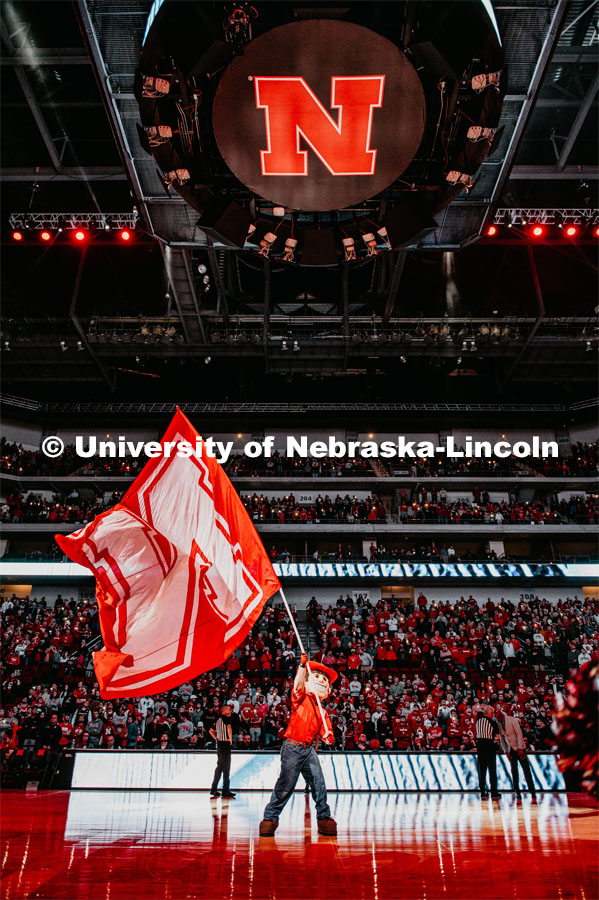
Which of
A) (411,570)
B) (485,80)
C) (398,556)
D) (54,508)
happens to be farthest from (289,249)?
(54,508)

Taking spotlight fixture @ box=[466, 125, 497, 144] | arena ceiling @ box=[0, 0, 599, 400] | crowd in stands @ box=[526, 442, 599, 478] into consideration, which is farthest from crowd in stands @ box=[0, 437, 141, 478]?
spotlight fixture @ box=[466, 125, 497, 144]

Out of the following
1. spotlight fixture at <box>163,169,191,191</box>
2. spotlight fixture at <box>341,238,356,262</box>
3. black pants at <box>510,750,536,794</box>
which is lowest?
black pants at <box>510,750,536,794</box>

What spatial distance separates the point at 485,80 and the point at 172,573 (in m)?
8.60

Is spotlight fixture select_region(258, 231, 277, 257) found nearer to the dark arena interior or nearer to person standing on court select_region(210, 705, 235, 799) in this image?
the dark arena interior

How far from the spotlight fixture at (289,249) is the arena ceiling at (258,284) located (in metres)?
2.39

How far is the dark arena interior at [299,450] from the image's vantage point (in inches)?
279

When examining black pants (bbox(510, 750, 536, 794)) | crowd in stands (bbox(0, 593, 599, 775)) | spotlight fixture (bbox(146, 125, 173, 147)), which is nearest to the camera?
spotlight fixture (bbox(146, 125, 173, 147))

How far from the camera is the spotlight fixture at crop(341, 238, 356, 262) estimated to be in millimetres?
11781

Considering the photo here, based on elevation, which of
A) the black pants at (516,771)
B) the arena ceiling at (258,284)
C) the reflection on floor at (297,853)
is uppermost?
the arena ceiling at (258,284)

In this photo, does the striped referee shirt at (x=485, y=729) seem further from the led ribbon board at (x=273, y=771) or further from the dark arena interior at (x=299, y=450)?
the led ribbon board at (x=273, y=771)

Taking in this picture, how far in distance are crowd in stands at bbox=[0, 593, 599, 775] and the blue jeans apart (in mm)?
5873

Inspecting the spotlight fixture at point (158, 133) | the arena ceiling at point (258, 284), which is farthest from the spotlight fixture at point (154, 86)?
the arena ceiling at point (258, 284)

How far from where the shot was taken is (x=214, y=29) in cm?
920

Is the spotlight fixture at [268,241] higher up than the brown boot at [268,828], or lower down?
higher up
